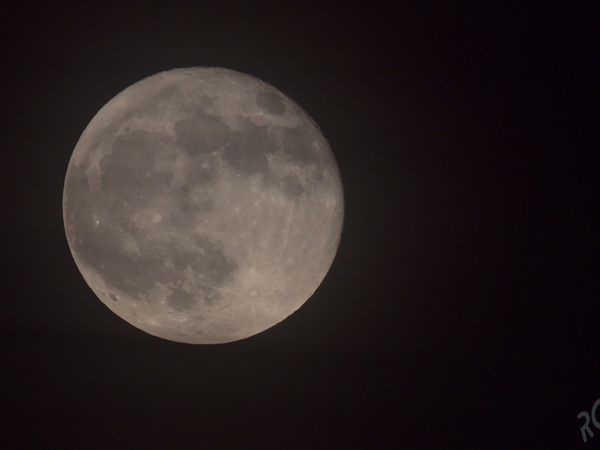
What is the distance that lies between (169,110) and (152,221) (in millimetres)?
433

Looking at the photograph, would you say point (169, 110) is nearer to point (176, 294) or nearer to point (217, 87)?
point (217, 87)

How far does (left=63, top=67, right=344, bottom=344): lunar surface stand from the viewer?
229 cm

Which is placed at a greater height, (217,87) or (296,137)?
(217,87)

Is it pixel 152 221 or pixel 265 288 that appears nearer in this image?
pixel 152 221

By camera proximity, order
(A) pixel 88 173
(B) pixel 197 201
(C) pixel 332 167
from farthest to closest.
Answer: (C) pixel 332 167 < (A) pixel 88 173 < (B) pixel 197 201

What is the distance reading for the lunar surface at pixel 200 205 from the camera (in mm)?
2285

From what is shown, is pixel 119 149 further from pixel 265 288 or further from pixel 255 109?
pixel 265 288

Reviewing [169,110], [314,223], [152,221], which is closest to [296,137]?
[314,223]

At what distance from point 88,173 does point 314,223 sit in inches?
35.4

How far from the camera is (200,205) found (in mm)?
2273

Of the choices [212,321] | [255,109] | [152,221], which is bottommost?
[212,321]

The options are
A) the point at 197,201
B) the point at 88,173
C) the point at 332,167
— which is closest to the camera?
the point at 197,201

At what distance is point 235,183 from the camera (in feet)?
7.54

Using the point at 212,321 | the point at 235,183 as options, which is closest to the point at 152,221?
the point at 235,183
